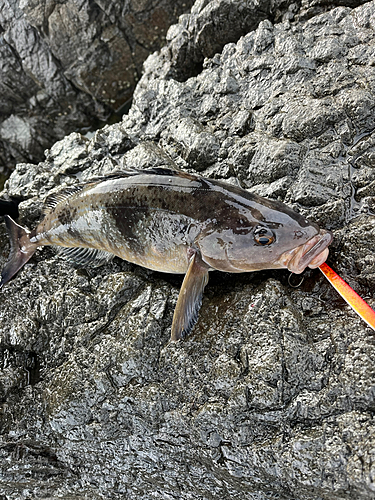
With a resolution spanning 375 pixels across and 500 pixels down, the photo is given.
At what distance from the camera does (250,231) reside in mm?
3467

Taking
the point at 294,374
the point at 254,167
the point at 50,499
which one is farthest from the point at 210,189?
the point at 50,499

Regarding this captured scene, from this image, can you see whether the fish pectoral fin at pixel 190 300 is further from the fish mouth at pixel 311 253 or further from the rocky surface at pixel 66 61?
the rocky surface at pixel 66 61

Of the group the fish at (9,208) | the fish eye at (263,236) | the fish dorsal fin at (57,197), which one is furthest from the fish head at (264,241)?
the fish at (9,208)

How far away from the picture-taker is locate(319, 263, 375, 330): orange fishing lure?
307 cm

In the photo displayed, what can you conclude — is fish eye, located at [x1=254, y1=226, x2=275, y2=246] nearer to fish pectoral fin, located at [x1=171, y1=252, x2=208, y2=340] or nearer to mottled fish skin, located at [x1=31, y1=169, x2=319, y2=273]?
mottled fish skin, located at [x1=31, y1=169, x2=319, y2=273]

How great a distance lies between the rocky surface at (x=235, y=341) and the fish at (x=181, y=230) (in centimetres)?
29

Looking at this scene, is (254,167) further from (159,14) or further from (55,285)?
(159,14)

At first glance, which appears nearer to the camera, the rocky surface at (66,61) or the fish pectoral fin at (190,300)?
the fish pectoral fin at (190,300)

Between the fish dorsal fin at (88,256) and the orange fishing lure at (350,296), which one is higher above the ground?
the fish dorsal fin at (88,256)

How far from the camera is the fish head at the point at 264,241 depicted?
10.8 ft

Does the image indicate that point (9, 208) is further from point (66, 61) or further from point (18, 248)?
point (66, 61)

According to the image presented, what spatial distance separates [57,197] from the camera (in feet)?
15.3

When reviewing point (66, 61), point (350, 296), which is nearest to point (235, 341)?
point (350, 296)

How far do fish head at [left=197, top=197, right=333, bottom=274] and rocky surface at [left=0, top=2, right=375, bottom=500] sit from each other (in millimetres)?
306
